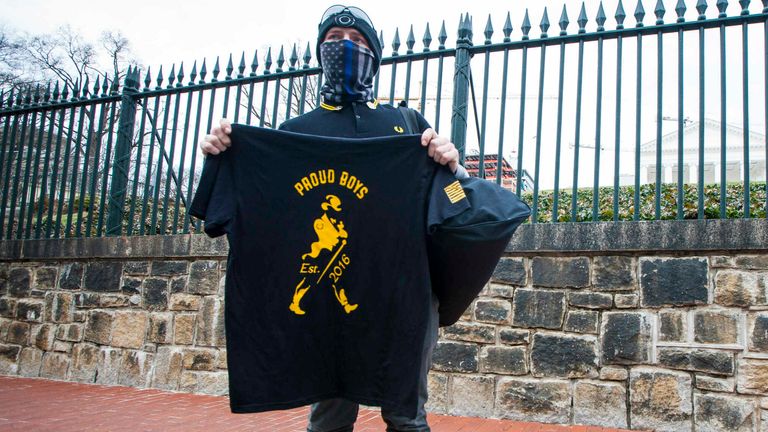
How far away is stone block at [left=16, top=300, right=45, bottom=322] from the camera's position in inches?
248

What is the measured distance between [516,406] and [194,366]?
9.34 feet

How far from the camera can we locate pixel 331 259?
2150 mm

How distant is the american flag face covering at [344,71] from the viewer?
2359 millimetres

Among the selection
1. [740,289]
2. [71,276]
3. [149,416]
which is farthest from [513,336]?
[71,276]

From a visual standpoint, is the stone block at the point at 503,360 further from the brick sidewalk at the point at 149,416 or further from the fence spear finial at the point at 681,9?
the fence spear finial at the point at 681,9

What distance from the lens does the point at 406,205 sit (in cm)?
214

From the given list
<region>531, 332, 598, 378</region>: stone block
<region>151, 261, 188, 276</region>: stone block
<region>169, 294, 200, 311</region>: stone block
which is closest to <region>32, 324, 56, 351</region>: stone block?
<region>151, 261, 188, 276</region>: stone block

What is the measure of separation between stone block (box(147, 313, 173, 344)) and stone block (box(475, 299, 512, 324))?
2.87 metres

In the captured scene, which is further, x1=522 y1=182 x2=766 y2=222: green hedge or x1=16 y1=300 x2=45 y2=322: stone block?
x1=16 y1=300 x2=45 y2=322: stone block

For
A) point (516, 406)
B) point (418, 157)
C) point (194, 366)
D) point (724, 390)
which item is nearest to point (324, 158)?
point (418, 157)

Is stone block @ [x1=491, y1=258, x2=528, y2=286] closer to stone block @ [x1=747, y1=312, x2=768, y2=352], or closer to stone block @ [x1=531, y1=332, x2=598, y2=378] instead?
stone block @ [x1=531, y1=332, x2=598, y2=378]

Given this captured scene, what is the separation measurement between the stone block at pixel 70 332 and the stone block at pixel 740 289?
564 cm

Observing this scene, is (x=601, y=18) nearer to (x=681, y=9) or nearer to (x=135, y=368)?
(x=681, y=9)

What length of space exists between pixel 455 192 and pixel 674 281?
260 centimetres
